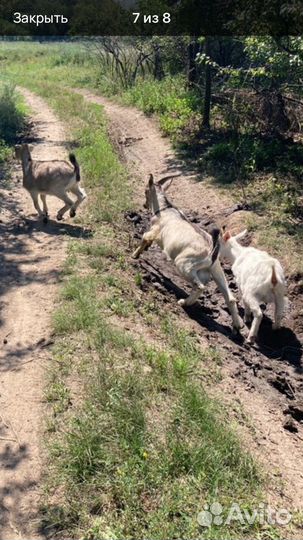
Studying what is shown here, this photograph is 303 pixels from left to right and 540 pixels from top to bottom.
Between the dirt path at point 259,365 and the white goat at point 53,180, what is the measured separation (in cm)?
135

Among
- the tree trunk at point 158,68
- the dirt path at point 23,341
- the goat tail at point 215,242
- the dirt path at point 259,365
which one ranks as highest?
→ the tree trunk at point 158,68

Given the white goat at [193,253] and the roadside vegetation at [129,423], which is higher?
the white goat at [193,253]

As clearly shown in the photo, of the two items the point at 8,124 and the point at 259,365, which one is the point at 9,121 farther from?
the point at 259,365

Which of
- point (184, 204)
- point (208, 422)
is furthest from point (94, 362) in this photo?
point (184, 204)

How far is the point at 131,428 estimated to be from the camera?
13.0ft

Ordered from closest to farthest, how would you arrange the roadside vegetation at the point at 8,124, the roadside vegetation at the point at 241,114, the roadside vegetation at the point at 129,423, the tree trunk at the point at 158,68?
the roadside vegetation at the point at 129,423
the roadside vegetation at the point at 241,114
the roadside vegetation at the point at 8,124
the tree trunk at the point at 158,68

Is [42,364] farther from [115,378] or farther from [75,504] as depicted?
[75,504]

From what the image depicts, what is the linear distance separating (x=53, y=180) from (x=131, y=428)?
214 inches

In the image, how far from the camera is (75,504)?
11.3ft

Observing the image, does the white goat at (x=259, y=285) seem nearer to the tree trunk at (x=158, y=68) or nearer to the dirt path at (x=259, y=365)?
the dirt path at (x=259, y=365)

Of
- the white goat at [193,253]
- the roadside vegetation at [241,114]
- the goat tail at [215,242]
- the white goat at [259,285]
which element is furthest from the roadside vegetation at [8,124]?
the white goat at [259,285]

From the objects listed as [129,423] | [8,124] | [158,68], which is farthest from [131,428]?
[158,68]

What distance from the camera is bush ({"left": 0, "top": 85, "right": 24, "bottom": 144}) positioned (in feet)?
48.9

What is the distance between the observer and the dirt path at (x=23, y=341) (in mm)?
3607
